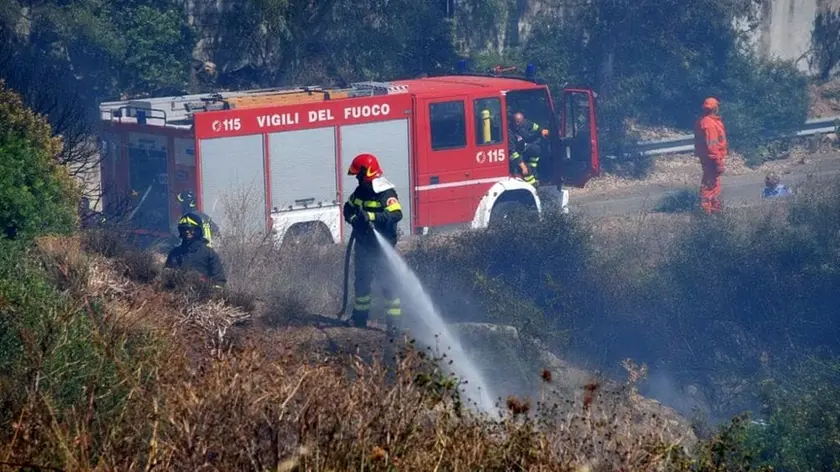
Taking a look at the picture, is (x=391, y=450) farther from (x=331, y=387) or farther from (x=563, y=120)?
(x=563, y=120)

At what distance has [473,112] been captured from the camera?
541 inches

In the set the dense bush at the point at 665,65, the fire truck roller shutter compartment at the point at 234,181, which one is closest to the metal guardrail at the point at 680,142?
the dense bush at the point at 665,65

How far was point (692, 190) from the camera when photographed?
1798 centimetres

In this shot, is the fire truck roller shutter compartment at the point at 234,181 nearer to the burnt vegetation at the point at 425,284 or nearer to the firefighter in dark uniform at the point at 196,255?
the burnt vegetation at the point at 425,284

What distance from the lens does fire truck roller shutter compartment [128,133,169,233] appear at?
12711mm

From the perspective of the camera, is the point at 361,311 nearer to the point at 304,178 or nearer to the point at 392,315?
the point at 392,315

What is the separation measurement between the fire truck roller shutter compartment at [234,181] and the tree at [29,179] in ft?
6.54

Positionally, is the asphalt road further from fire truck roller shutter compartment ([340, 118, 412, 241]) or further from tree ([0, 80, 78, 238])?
tree ([0, 80, 78, 238])

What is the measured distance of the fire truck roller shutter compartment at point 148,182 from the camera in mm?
12711

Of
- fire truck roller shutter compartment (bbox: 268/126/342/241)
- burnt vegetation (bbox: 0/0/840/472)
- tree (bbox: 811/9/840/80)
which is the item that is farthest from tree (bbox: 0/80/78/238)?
tree (bbox: 811/9/840/80)

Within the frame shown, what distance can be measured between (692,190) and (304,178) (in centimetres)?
757

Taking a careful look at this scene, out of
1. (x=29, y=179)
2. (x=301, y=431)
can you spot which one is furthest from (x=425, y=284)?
(x=301, y=431)

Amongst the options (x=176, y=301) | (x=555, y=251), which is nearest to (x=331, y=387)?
(x=176, y=301)

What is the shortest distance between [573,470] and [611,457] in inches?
9.9
